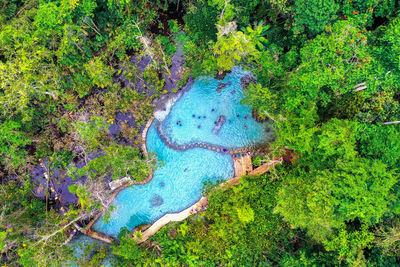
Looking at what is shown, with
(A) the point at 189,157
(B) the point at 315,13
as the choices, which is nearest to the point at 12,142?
(A) the point at 189,157

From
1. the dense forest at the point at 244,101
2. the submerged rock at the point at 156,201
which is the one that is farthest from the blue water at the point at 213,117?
the submerged rock at the point at 156,201

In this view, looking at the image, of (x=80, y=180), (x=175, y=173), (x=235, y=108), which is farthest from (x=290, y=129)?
(x=80, y=180)

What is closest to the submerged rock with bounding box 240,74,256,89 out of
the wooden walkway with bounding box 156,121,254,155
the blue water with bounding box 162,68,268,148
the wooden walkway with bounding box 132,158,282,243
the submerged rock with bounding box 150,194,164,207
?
the blue water with bounding box 162,68,268,148

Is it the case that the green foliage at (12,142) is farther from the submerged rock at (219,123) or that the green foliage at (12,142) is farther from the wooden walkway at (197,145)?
the submerged rock at (219,123)

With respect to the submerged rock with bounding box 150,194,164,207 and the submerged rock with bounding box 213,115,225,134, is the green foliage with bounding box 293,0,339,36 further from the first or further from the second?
the submerged rock with bounding box 150,194,164,207

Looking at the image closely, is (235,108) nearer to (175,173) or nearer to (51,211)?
(175,173)

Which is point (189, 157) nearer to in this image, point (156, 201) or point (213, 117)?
point (213, 117)
